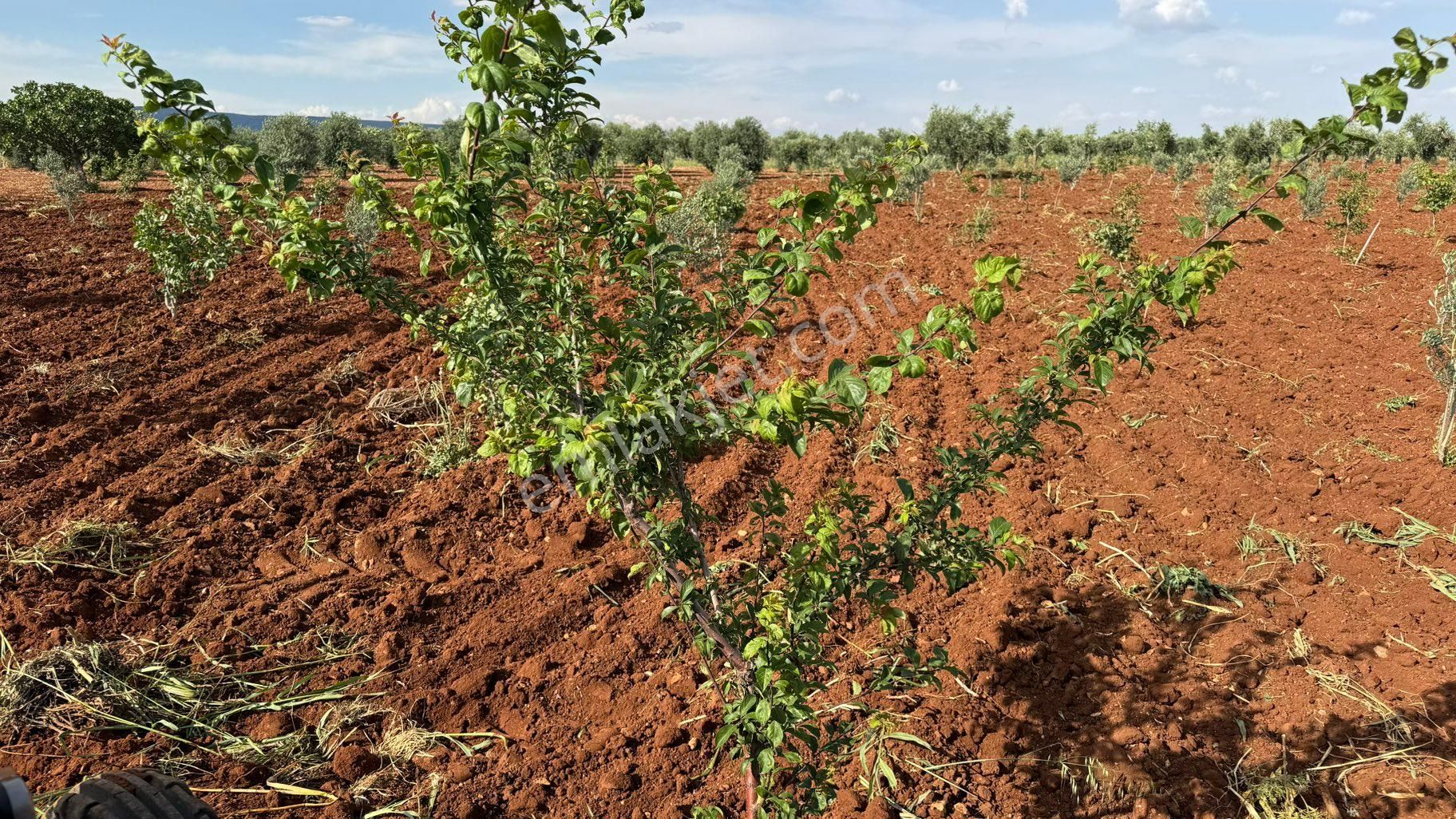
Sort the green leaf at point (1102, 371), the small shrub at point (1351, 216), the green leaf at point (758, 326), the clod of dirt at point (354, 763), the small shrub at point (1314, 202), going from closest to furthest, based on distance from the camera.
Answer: the green leaf at point (1102, 371) < the green leaf at point (758, 326) < the clod of dirt at point (354, 763) < the small shrub at point (1351, 216) < the small shrub at point (1314, 202)

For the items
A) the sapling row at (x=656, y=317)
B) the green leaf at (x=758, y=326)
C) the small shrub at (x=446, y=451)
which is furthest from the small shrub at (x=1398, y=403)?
the small shrub at (x=446, y=451)

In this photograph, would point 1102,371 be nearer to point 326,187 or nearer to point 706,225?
point 706,225

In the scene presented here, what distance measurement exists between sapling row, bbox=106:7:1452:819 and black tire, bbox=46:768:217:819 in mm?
897

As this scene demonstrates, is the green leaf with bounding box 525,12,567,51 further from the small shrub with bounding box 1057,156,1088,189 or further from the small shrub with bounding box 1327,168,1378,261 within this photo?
the small shrub with bounding box 1057,156,1088,189

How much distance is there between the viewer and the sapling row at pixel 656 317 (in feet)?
5.24

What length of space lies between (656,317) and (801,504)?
2578 millimetres

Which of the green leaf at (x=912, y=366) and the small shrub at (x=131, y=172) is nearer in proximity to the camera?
the green leaf at (x=912, y=366)

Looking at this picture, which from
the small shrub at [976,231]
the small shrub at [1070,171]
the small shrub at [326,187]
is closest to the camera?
the small shrub at [326,187]

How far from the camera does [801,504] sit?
446 cm

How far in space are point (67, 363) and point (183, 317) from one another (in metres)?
1.23

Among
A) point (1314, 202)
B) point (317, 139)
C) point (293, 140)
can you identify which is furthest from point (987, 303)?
point (317, 139)

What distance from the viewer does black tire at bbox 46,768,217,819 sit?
1.39 meters

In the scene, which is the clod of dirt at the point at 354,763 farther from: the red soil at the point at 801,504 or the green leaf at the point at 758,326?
the green leaf at the point at 758,326

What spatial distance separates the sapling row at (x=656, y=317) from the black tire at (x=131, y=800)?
897 millimetres
